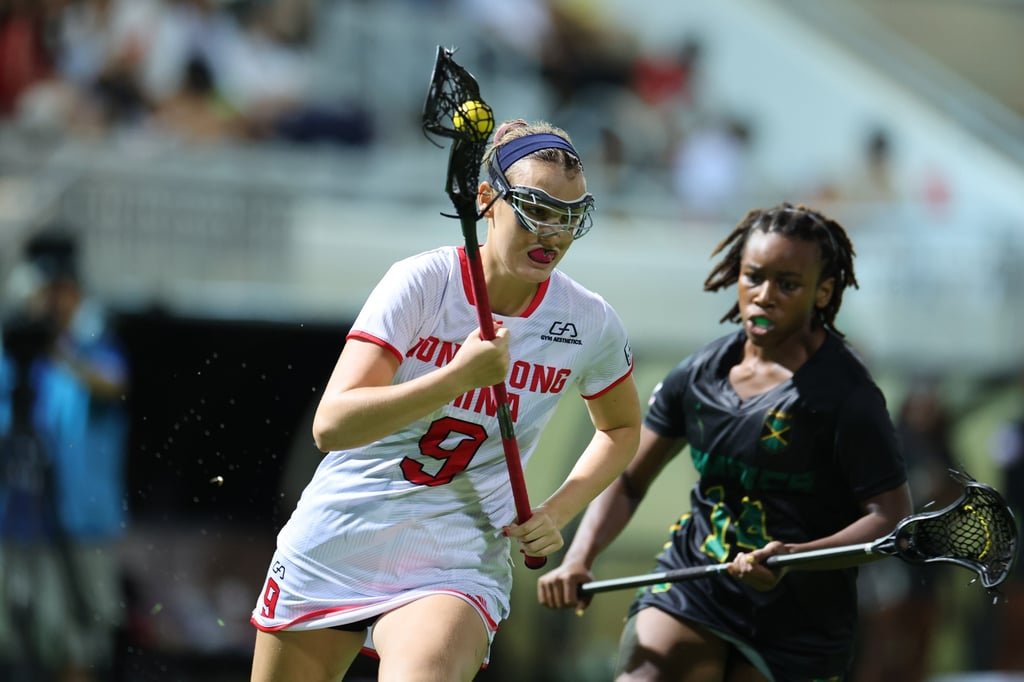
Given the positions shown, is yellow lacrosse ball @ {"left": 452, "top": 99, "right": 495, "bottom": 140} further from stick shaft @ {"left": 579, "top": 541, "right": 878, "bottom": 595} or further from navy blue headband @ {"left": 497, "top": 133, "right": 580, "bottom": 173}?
stick shaft @ {"left": 579, "top": 541, "right": 878, "bottom": 595}

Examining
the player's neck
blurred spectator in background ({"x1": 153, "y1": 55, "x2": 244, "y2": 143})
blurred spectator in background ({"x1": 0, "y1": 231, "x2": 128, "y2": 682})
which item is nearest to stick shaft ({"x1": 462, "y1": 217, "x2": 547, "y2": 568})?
the player's neck

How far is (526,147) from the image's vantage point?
13.4 feet

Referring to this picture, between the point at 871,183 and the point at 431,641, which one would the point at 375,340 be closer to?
the point at 431,641

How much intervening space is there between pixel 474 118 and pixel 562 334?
0.65 m

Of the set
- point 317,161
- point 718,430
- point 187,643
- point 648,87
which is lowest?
point 187,643

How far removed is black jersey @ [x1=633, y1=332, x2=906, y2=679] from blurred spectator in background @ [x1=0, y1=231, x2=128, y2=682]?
156 inches

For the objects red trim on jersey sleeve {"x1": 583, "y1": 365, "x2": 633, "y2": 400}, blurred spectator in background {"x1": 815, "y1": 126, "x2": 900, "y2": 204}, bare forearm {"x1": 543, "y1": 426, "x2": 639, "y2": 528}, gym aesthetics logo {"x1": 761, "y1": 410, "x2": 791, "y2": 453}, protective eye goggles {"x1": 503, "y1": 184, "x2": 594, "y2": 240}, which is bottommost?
bare forearm {"x1": 543, "y1": 426, "x2": 639, "y2": 528}

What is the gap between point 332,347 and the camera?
9.55m

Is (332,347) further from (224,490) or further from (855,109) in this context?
(855,109)

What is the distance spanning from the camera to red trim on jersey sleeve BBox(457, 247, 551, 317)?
13.4 ft

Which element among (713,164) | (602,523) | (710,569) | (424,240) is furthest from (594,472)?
(713,164)

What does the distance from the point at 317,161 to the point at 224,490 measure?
584 centimetres

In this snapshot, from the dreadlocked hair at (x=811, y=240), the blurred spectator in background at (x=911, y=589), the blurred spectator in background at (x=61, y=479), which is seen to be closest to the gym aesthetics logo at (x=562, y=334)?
the dreadlocked hair at (x=811, y=240)

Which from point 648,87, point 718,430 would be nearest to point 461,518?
point 718,430
